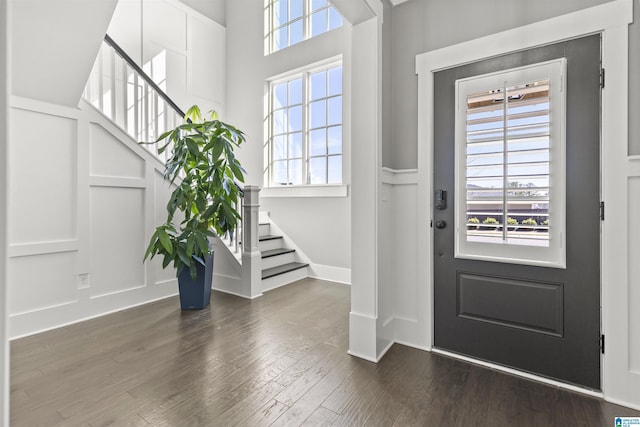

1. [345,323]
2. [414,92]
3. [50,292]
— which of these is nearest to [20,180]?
[50,292]

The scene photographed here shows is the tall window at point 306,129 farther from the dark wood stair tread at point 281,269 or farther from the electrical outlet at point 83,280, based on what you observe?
the electrical outlet at point 83,280

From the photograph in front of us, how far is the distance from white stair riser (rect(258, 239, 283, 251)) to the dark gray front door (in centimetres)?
269

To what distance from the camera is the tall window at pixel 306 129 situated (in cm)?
423

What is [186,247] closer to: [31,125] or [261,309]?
[261,309]

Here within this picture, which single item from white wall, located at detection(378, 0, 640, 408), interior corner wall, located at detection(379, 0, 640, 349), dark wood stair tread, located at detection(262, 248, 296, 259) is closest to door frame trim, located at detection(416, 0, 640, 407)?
white wall, located at detection(378, 0, 640, 408)

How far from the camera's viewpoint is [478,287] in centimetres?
205

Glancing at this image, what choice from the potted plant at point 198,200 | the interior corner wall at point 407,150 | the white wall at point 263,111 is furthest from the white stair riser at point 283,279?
the interior corner wall at point 407,150

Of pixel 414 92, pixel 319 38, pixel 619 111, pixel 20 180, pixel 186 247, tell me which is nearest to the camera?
pixel 619 111

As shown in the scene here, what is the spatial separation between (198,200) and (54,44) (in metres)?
1.50

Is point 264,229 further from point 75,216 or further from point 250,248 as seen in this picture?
point 75,216

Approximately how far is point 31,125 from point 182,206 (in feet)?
4.15

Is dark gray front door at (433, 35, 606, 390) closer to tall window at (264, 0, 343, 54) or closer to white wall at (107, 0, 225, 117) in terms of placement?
tall window at (264, 0, 343, 54)

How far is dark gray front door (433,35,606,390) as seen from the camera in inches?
67.7

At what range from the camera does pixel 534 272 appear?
6.16ft
